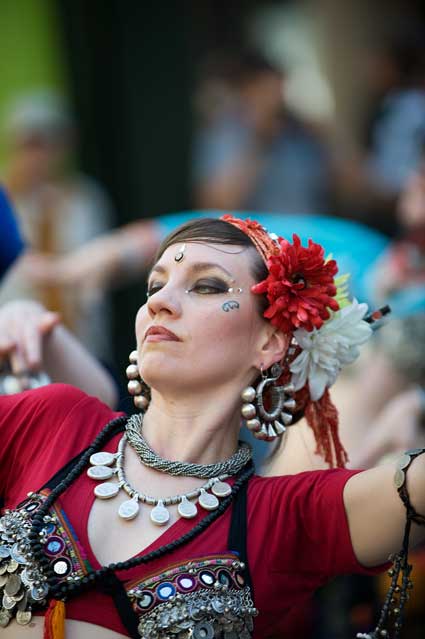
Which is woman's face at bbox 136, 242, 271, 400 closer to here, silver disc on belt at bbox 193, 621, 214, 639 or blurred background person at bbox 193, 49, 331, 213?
silver disc on belt at bbox 193, 621, 214, 639

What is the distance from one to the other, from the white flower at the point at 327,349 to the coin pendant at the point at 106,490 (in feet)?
1.97

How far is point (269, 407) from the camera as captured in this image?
292 cm

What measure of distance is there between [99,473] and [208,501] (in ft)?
0.93

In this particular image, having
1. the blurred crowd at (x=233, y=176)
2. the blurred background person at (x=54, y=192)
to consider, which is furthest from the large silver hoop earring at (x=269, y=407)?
the blurred background person at (x=54, y=192)

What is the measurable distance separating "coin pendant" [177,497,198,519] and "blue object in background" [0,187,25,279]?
4.84ft

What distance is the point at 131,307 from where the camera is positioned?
27.2ft

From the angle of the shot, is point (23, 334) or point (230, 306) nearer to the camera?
point (230, 306)

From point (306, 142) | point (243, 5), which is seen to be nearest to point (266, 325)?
point (306, 142)

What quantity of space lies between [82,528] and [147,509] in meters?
0.17

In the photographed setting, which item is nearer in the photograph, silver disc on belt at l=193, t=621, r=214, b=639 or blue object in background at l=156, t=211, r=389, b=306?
silver disc on belt at l=193, t=621, r=214, b=639

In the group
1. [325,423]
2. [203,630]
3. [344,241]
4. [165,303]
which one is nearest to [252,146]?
[344,241]

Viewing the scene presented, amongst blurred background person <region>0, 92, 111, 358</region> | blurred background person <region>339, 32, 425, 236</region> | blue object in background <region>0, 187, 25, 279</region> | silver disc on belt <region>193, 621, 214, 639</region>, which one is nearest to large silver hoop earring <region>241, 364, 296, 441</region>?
silver disc on belt <region>193, 621, 214, 639</region>

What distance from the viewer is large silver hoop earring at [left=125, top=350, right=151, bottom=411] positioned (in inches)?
115

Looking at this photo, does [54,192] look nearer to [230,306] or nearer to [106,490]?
[230,306]
